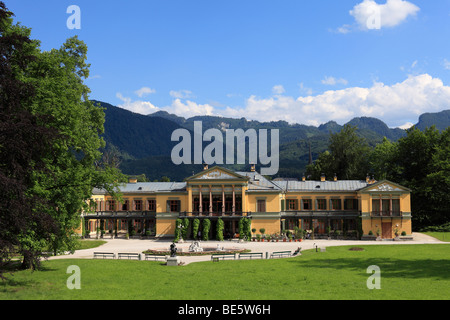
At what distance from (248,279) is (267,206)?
31.7 metres

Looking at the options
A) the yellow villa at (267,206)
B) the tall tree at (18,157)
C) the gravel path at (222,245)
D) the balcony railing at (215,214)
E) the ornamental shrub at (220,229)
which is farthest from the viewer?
the balcony railing at (215,214)

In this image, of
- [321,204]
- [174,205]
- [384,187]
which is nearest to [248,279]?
[174,205]

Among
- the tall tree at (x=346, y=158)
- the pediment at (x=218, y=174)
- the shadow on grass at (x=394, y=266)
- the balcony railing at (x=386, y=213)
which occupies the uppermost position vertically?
the tall tree at (x=346, y=158)

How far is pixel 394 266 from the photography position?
2872cm

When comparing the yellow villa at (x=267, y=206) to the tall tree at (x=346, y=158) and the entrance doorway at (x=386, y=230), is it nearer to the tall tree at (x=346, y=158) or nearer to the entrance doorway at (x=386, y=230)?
the entrance doorway at (x=386, y=230)

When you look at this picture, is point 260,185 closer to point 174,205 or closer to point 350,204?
point 174,205

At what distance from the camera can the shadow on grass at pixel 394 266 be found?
25117 mm

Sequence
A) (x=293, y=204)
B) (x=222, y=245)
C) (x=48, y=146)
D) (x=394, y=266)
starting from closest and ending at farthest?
(x=48, y=146)
(x=394, y=266)
(x=222, y=245)
(x=293, y=204)

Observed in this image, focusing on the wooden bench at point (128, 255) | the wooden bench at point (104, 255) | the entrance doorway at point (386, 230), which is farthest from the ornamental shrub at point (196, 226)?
the entrance doorway at point (386, 230)

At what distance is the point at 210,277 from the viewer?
82.1 feet

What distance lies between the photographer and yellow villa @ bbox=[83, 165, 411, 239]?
54.5 metres

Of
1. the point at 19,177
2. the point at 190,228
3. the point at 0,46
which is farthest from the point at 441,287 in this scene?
the point at 190,228

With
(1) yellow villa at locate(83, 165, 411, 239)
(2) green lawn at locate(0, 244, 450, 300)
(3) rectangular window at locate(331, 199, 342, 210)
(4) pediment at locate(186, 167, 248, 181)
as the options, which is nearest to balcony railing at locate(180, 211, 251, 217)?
(1) yellow villa at locate(83, 165, 411, 239)
